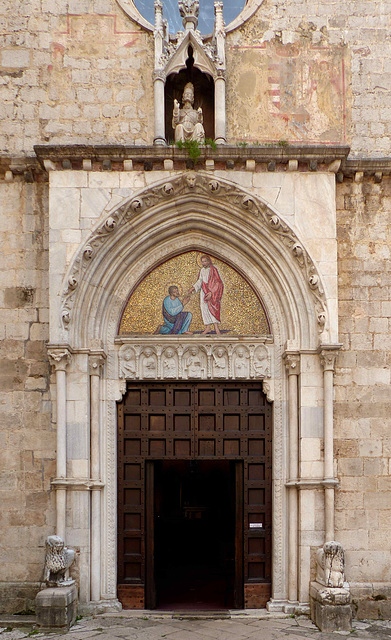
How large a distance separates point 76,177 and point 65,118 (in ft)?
3.42

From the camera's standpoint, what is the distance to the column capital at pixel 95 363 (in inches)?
344

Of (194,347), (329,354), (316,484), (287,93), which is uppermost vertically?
(287,93)

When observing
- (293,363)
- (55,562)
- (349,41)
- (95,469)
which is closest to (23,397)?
(95,469)

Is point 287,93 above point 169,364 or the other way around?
above

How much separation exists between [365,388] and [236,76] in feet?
15.3

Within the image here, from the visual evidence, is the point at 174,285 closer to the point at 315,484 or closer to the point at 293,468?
the point at 293,468

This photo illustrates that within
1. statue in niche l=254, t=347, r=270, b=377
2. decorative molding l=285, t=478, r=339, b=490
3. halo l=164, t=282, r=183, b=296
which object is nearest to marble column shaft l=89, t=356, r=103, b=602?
halo l=164, t=282, r=183, b=296

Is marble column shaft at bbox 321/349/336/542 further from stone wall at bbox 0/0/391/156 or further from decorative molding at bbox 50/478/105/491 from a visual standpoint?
stone wall at bbox 0/0/391/156

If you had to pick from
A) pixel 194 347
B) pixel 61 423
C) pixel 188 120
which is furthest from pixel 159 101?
pixel 61 423

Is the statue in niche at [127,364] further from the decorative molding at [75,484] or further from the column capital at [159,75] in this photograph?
the column capital at [159,75]

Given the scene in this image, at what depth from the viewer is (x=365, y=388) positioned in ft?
29.0

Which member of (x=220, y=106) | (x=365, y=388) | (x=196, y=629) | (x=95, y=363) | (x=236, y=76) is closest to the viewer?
(x=196, y=629)

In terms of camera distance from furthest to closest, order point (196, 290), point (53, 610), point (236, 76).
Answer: point (236, 76)
point (196, 290)
point (53, 610)

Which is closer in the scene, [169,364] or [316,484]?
[316,484]
